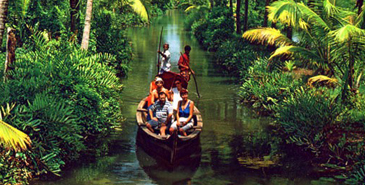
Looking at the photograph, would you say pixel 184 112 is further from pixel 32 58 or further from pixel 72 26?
pixel 72 26

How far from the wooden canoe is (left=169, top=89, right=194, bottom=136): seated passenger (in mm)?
185

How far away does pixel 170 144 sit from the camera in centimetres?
1089

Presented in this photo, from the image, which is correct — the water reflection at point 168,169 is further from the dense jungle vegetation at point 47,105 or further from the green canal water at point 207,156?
the dense jungle vegetation at point 47,105

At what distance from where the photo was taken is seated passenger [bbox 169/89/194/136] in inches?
460

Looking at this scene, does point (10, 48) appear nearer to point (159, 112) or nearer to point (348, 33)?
point (159, 112)

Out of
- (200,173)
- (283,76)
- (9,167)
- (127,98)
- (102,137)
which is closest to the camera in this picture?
(9,167)

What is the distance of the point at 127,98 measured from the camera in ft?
60.2

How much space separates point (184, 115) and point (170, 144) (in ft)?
5.03

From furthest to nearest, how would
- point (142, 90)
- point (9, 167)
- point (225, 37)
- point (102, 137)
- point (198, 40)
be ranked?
point (198, 40) → point (225, 37) → point (142, 90) → point (102, 137) → point (9, 167)

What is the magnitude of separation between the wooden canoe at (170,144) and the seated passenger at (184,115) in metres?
0.18

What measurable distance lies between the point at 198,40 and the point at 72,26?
2129cm

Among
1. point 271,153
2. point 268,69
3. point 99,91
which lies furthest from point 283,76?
point 99,91

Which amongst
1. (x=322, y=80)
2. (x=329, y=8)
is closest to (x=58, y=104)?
(x=329, y=8)

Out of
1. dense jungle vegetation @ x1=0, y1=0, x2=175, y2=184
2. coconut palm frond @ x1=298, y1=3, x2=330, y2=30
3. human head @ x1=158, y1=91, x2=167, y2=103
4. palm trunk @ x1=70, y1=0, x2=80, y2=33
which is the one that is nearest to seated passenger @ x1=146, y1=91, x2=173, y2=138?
human head @ x1=158, y1=91, x2=167, y2=103
